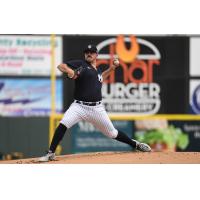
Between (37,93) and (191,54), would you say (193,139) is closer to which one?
(191,54)

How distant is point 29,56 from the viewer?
15.6m

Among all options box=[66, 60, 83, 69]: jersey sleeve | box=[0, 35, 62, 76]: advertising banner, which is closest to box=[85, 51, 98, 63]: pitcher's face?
box=[66, 60, 83, 69]: jersey sleeve

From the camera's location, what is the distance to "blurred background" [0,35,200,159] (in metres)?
15.3

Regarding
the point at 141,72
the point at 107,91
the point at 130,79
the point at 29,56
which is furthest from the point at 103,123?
the point at 29,56

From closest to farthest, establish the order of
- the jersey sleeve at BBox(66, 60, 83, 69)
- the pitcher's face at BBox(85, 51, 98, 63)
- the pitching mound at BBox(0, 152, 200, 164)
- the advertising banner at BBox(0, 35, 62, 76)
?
the jersey sleeve at BBox(66, 60, 83, 69) → the pitcher's face at BBox(85, 51, 98, 63) → the pitching mound at BBox(0, 152, 200, 164) → the advertising banner at BBox(0, 35, 62, 76)

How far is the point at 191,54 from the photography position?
15.9 metres

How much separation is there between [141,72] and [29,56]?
2.75 meters

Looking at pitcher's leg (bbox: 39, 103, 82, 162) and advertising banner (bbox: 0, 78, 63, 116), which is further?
advertising banner (bbox: 0, 78, 63, 116)

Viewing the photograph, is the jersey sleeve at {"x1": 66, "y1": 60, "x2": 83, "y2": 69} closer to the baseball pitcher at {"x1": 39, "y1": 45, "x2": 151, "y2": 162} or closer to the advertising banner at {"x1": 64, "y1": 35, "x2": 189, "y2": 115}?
the baseball pitcher at {"x1": 39, "y1": 45, "x2": 151, "y2": 162}

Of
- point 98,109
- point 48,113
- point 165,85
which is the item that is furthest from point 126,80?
point 98,109

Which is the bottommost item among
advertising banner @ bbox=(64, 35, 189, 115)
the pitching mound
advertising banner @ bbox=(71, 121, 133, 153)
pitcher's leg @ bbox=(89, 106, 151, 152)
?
advertising banner @ bbox=(71, 121, 133, 153)

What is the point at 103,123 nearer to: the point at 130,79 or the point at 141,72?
the point at 130,79

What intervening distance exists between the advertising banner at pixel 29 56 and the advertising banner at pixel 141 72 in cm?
43

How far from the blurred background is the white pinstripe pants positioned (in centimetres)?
574
